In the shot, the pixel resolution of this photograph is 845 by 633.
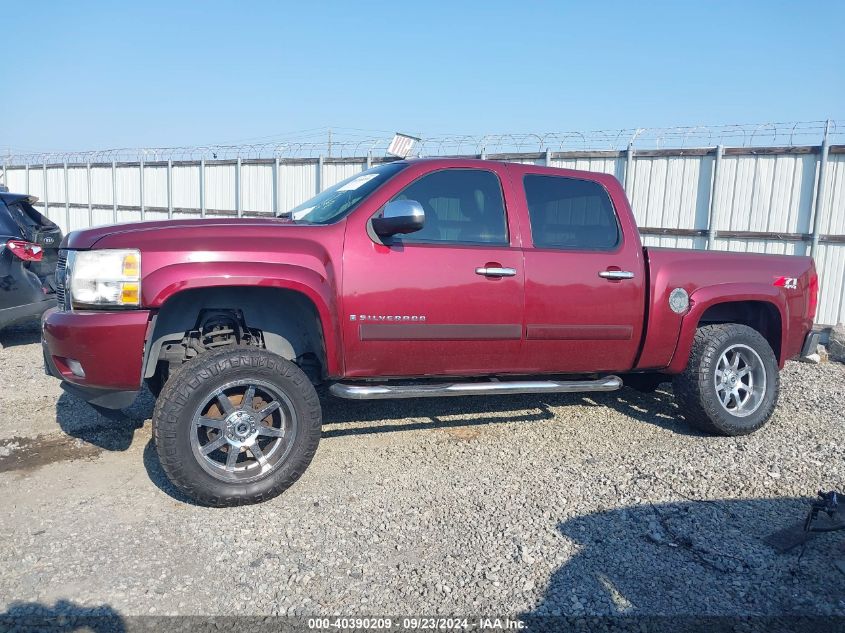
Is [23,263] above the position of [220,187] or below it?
below

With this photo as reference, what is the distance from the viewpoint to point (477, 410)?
580cm

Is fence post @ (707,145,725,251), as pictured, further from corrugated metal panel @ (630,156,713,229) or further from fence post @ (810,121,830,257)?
fence post @ (810,121,830,257)

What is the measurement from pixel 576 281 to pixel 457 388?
1.12m

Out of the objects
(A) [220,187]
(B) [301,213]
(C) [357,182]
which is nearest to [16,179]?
(A) [220,187]

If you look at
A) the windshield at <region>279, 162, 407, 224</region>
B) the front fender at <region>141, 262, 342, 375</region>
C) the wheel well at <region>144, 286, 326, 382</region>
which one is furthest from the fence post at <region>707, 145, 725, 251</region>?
the front fender at <region>141, 262, 342, 375</region>

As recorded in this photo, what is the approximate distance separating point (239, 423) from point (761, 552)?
2884mm

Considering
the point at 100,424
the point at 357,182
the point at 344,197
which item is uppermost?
the point at 357,182

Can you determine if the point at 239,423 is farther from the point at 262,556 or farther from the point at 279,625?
the point at 279,625

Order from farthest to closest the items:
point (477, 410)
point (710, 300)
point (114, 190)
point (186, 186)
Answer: point (114, 190) < point (186, 186) < point (477, 410) < point (710, 300)

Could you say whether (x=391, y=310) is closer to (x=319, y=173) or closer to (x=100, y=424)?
(x=100, y=424)

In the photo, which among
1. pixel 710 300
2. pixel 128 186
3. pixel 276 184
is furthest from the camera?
pixel 128 186

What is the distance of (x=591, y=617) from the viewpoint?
292 cm

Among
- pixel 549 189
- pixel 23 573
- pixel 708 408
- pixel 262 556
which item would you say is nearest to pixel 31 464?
pixel 23 573

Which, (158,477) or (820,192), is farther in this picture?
(820,192)
